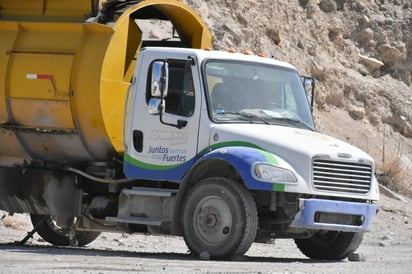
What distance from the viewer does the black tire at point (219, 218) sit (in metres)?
12.5

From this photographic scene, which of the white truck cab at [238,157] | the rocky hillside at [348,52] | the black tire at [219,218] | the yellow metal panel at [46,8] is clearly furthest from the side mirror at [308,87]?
the rocky hillside at [348,52]

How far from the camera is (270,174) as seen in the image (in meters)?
12.4

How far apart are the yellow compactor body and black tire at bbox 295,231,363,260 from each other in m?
2.78

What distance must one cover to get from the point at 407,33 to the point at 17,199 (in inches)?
678

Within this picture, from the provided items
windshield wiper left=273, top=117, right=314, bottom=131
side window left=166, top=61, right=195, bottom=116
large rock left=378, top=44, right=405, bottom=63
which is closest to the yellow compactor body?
side window left=166, top=61, right=195, bottom=116

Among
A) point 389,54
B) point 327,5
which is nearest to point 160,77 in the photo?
point 327,5

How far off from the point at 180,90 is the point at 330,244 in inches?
112

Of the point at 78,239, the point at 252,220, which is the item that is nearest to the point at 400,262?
the point at 252,220

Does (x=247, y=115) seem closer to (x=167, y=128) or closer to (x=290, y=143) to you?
(x=290, y=143)

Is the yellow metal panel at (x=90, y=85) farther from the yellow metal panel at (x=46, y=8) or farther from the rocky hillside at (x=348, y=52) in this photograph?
the rocky hillside at (x=348, y=52)

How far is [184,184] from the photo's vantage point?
13219 millimetres

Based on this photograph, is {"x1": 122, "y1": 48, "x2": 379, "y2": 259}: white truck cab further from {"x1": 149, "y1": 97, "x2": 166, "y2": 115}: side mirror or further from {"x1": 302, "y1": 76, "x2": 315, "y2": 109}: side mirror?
{"x1": 302, "y1": 76, "x2": 315, "y2": 109}: side mirror

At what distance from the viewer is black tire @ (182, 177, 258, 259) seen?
12523mm

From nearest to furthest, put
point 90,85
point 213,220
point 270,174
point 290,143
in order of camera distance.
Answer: point 270,174, point 290,143, point 213,220, point 90,85
